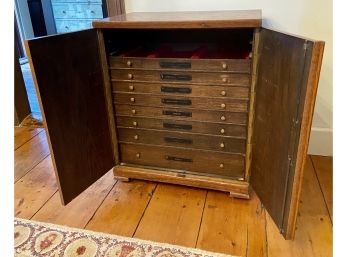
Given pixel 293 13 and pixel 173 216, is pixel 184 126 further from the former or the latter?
pixel 293 13

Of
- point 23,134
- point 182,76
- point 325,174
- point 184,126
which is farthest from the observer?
point 23,134

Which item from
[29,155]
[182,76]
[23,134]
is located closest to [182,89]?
[182,76]

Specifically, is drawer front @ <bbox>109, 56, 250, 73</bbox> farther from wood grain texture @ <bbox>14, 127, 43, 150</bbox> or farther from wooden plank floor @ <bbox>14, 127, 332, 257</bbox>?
wood grain texture @ <bbox>14, 127, 43, 150</bbox>

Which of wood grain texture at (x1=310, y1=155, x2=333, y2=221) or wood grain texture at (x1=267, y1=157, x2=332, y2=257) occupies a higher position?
wood grain texture at (x1=310, y1=155, x2=333, y2=221)

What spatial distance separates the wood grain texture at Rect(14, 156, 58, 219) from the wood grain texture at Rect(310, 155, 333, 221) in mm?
1310

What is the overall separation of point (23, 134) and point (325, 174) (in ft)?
6.42

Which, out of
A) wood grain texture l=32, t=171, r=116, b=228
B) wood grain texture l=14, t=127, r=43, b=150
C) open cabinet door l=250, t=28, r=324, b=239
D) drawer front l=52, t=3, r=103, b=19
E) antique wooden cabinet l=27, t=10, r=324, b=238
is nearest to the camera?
open cabinet door l=250, t=28, r=324, b=239

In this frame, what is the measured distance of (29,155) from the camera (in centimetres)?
185

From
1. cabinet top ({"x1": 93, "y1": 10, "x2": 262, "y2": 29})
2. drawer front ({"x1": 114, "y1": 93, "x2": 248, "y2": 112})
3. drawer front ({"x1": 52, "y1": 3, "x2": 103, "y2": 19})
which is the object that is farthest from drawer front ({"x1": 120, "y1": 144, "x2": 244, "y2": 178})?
drawer front ({"x1": 52, "y1": 3, "x2": 103, "y2": 19})

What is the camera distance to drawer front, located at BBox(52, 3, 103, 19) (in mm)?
3309

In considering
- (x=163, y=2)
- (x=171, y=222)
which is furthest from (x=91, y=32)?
(x=171, y=222)

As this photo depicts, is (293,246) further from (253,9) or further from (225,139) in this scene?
(253,9)

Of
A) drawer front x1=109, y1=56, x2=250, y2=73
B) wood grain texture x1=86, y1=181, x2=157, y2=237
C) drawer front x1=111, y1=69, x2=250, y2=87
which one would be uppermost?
drawer front x1=109, y1=56, x2=250, y2=73

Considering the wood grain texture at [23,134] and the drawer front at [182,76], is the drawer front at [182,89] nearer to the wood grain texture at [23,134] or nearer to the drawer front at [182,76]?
the drawer front at [182,76]
